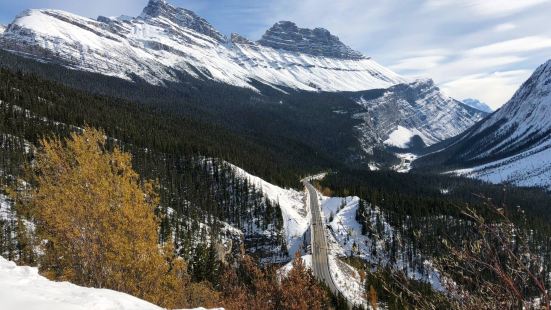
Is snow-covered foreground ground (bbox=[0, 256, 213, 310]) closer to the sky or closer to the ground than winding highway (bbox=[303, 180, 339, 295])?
closer to the sky

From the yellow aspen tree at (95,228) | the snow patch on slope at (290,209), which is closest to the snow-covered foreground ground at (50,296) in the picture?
the yellow aspen tree at (95,228)

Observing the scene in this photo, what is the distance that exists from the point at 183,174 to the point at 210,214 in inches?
900

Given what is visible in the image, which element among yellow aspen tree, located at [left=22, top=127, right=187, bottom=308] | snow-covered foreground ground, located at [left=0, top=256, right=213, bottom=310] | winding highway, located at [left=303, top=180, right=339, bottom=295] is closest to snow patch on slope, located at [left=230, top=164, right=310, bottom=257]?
winding highway, located at [left=303, top=180, right=339, bottom=295]

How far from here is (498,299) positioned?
19.9ft

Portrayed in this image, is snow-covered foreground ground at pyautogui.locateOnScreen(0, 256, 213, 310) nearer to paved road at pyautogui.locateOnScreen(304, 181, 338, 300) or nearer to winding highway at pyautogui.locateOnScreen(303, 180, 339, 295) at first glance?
winding highway at pyautogui.locateOnScreen(303, 180, 339, 295)

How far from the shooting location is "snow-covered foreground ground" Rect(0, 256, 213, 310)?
9.40 m

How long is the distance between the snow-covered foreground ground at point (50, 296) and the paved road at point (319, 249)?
68.5 m

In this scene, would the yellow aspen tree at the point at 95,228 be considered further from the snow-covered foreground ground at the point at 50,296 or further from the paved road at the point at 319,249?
the paved road at the point at 319,249

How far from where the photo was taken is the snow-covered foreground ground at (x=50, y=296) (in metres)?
9.40

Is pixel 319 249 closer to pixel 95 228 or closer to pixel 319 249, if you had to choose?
pixel 319 249

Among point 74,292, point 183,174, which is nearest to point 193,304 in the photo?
point 74,292

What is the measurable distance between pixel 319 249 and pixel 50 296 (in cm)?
9315

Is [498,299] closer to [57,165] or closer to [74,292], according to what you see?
[74,292]

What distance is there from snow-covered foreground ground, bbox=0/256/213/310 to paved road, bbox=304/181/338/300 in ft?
225
